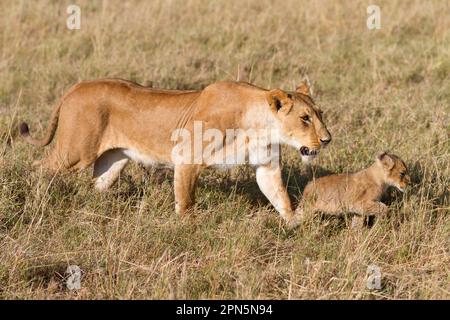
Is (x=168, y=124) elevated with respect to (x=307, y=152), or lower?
elevated

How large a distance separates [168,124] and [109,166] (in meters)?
0.64

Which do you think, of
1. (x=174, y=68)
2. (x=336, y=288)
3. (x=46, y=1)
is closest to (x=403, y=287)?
(x=336, y=288)

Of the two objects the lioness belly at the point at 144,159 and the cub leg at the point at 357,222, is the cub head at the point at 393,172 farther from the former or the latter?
the lioness belly at the point at 144,159

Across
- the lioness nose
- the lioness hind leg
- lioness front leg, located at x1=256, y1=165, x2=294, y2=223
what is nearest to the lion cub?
lioness front leg, located at x1=256, y1=165, x2=294, y2=223

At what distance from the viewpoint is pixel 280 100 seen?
17.9 feet

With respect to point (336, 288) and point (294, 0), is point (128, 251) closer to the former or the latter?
point (336, 288)

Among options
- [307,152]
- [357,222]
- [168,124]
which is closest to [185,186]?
[168,124]

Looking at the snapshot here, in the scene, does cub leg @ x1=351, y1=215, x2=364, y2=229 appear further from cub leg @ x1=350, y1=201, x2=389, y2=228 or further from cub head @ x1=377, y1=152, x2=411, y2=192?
cub head @ x1=377, y1=152, x2=411, y2=192

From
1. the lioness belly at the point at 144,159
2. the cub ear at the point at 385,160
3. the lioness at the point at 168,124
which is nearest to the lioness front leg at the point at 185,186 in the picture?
the lioness at the point at 168,124

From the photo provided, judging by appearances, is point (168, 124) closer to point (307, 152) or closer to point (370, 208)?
point (307, 152)

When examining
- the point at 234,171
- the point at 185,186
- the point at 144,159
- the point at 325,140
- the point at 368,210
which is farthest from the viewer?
the point at 234,171

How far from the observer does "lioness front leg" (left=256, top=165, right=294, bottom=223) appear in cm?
573

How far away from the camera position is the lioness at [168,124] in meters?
5.50

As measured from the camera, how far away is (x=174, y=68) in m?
9.04
